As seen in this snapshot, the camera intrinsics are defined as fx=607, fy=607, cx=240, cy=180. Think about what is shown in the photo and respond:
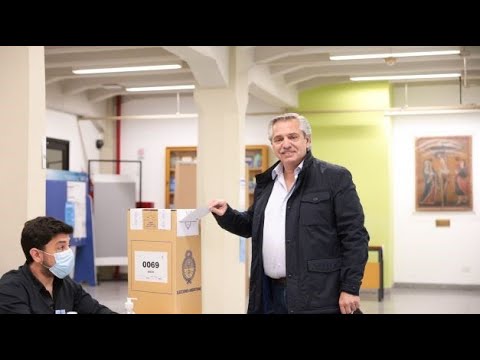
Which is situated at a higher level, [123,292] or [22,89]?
[22,89]

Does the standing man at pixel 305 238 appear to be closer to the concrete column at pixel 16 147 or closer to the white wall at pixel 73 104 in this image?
the concrete column at pixel 16 147

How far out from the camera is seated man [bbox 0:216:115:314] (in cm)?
275

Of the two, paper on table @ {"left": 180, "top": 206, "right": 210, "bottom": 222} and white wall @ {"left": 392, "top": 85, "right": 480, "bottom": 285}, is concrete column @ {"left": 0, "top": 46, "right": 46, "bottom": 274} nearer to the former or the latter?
paper on table @ {"left": 180, "top": 206, "right": 210, "bottom": 222}

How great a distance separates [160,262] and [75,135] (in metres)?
7.69

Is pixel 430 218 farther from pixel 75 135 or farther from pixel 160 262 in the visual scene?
pixel 160 262

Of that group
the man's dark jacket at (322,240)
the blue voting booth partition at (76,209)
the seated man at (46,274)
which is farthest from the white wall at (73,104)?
the man's dark jacket at (322,240)

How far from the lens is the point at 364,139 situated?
10547mm

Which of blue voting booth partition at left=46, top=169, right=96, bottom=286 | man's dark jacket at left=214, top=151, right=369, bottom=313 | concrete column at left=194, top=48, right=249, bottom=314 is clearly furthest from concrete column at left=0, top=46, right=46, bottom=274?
blue voting booth partition at left=46, top=169, right=96, bottom=286

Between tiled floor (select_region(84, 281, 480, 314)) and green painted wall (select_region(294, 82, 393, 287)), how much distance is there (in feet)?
2.31
